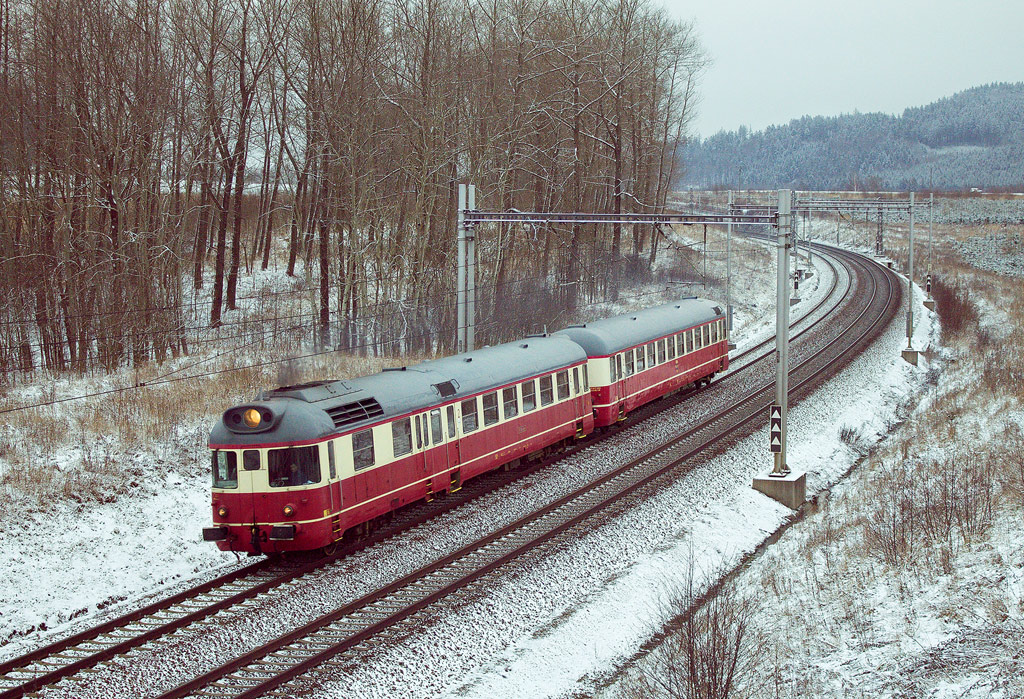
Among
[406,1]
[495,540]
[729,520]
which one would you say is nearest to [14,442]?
[495,540]

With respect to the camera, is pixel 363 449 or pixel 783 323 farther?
pixel 783 323

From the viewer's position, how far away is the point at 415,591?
1530 centimetres

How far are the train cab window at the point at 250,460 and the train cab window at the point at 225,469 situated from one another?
0.50ft

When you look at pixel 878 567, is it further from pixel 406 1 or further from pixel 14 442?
pixel 406 1

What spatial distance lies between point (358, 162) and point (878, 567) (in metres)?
23.9

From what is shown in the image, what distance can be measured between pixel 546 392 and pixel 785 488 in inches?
226

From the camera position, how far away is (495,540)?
17.8 meters

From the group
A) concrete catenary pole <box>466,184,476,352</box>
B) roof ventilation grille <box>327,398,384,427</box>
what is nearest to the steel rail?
roof ventilation grille <box>327,398,384,427</box>

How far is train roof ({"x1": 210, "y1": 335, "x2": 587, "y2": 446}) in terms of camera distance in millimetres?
15797

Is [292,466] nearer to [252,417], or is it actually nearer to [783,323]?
[252,417]

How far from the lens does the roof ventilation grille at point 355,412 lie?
16.5 metres

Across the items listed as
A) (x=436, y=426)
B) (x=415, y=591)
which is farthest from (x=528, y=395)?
(x=415, y=591)

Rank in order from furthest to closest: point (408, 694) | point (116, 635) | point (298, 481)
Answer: point (298, 481) → point (116, 635) → point (408, 694)

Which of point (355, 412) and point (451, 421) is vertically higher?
point (355, 412)
